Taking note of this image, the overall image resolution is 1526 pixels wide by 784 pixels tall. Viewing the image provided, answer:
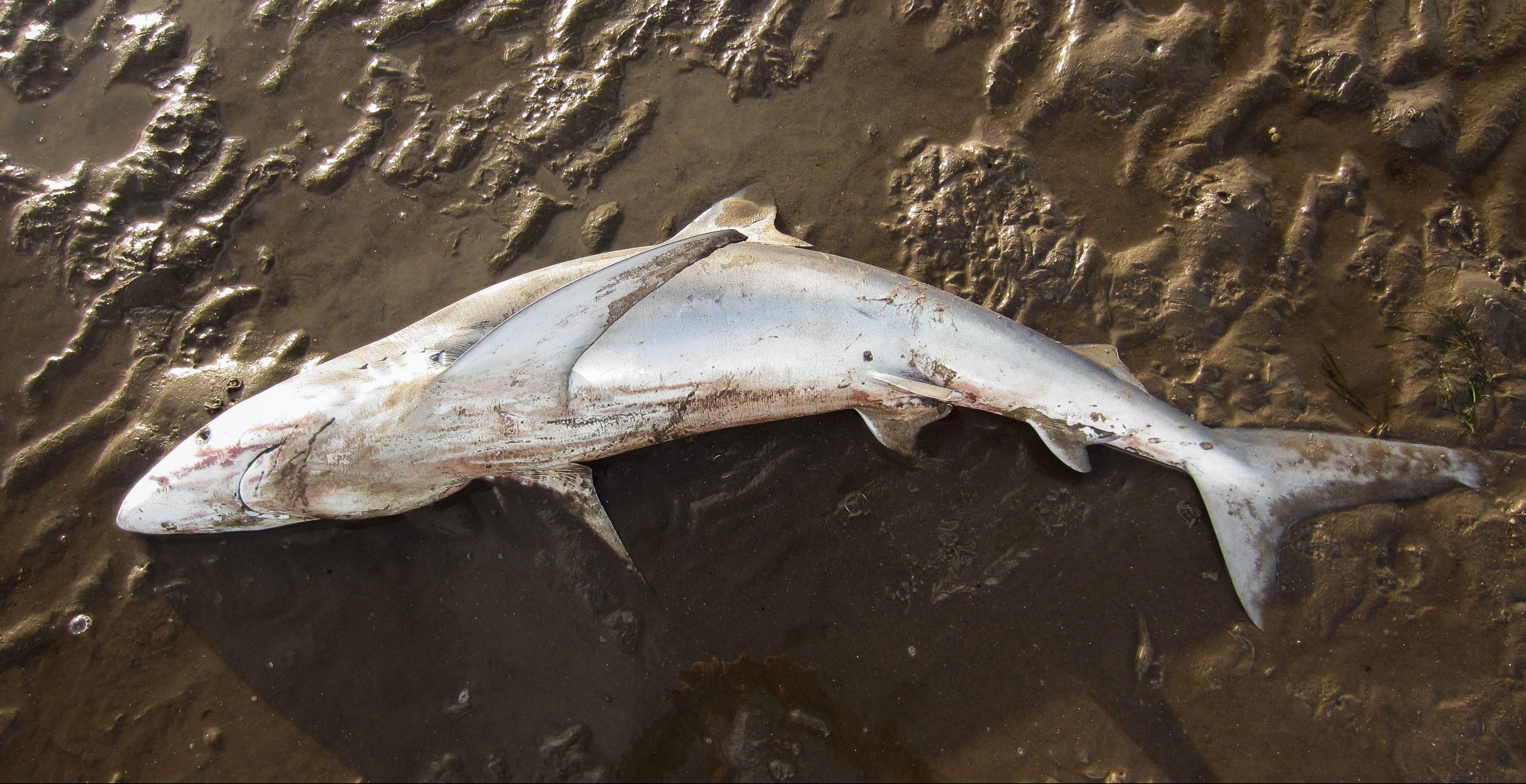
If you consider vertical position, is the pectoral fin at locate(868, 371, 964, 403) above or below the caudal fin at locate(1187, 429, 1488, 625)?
above

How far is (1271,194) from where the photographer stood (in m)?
3.48

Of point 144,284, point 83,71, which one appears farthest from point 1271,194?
point 83,71

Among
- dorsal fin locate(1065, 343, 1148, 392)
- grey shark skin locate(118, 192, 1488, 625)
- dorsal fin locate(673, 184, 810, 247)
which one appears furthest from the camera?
dorsal fin locate(673, 184, 810, 247)

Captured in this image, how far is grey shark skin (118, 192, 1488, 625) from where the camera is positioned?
2.91 meters

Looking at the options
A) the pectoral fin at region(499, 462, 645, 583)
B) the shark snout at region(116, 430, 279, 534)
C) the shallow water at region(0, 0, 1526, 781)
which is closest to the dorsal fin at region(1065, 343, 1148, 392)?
the shallow water at region(0, 0, 1526, 781)

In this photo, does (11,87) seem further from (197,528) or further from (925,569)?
(925,569)

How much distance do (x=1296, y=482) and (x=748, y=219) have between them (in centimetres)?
305

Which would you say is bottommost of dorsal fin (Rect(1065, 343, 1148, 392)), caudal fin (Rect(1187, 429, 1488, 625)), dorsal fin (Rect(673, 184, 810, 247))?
caudal fin (Rect(1187, 429, 1488, 625))

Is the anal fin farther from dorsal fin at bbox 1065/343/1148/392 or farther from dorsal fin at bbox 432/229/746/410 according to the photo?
dorsal fin at bbox 432/229/746/410

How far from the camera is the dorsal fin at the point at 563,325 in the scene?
2.69 meters

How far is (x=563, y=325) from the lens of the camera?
2.71 meters

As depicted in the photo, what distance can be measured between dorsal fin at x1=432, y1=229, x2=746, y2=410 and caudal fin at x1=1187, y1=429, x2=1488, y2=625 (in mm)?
2658

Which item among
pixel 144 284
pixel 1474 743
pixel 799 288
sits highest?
pixel 144 284

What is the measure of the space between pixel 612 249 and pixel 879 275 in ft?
5.14
